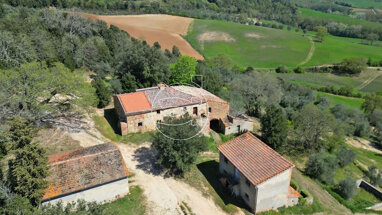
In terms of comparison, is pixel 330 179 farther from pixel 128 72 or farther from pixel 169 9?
pixel 169 9

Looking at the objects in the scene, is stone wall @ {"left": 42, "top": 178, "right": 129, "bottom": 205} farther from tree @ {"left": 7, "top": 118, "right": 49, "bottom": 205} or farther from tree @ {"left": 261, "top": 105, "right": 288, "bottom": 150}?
tree @ {"left": 261, "top": 105, "right": 288, "bottom": 150}

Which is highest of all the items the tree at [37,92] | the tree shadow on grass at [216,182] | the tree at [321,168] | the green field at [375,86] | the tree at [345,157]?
the tree at [37,92]

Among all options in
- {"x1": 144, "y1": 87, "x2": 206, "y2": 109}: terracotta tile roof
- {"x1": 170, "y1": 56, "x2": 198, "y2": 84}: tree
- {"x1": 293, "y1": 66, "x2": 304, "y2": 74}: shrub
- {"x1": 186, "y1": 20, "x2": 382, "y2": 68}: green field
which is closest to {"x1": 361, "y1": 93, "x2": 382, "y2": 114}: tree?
{"x1": 293, "y1": 66, "x2": 304, "y2": 74}: shrub

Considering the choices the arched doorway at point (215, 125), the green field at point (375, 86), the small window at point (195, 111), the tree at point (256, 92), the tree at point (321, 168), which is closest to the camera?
the tree at point (321, 168)

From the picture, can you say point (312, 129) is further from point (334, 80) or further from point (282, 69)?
point (334, 80)

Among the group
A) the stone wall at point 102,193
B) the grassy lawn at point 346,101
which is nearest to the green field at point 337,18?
the grassy lawn at point 346,101

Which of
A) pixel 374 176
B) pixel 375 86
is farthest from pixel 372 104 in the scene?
pixel 374 176

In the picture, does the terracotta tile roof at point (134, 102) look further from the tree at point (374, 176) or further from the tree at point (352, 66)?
the tree at point (352, 66)

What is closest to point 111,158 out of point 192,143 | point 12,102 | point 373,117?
point 192,143
